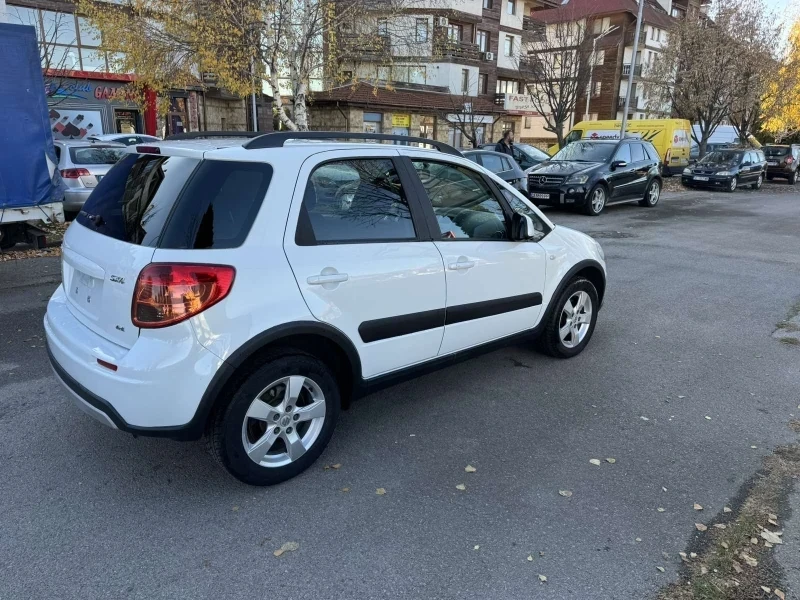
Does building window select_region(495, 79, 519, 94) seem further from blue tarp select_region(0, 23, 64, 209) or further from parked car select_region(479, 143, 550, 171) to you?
blue tarp select_region(0, 23, 64, 209)

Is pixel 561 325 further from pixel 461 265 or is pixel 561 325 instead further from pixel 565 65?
pixel 565 65

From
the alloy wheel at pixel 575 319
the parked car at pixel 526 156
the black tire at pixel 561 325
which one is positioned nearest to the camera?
the black tire at pixel 561 325

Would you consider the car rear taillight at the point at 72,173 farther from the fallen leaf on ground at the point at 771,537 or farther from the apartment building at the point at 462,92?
the apartment building at the point at 462,92

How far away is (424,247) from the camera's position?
11.3 ft

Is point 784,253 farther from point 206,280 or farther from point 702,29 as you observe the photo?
point 702,29

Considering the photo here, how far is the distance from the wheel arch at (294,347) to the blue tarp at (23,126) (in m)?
6.07

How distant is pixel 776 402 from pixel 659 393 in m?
0.81

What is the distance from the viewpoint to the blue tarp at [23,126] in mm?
6887

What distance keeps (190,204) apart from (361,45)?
496 inches

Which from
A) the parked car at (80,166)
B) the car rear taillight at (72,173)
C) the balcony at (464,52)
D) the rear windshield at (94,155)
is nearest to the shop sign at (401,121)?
the balcony at (464,52)

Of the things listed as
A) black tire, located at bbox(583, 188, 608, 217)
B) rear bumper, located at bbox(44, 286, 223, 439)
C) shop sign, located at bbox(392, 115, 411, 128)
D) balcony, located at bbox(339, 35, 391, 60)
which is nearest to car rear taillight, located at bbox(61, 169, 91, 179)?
balcony, located at bbox(339, 35, 391, 60)

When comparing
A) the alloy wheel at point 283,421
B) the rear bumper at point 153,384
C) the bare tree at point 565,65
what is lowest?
the alloy wheel at point 283,421

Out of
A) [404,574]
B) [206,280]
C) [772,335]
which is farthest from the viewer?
[772,335]

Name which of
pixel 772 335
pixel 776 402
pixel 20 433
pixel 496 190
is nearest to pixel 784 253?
pixel 772 335
